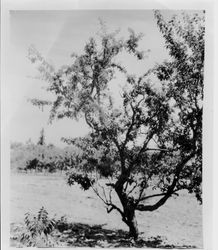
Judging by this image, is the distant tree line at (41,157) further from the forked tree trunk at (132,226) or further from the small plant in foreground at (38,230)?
the forked tree trunk at (132,226)

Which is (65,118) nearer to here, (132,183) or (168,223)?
(132,183)

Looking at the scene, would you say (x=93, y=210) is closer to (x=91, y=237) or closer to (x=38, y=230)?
(x=91, y=237)

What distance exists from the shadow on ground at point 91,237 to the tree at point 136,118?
0.05 meters

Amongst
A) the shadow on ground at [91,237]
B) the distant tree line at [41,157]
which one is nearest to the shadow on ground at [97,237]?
the shadow on ground at [91,237]

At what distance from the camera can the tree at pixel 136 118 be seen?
3.55 m

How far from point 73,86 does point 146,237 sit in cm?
76

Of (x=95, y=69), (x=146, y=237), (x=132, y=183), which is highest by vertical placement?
(x=95, y=69)

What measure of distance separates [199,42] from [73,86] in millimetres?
603

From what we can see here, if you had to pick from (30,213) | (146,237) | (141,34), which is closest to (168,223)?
(146,237)

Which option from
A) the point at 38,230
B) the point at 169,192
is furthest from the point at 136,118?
the point at 38,230

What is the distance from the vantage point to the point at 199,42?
3.54 metres

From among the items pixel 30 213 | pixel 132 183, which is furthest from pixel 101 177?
pixel 30 213

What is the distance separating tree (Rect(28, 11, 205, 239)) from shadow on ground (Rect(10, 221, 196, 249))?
51mm
